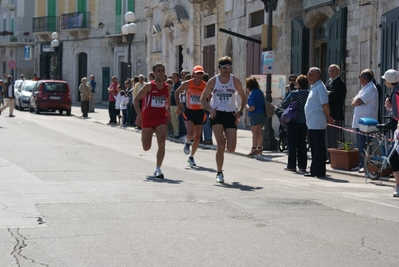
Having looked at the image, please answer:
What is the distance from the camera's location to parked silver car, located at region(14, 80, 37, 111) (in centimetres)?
4156

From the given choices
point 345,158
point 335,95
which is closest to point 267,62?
point 335,95

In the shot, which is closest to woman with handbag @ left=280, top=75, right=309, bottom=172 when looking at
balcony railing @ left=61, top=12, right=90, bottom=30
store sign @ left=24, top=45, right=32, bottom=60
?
balcony railing @ left=61, top=12, right=90, bottom=30

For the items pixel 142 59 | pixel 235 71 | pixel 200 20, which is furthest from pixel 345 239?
pixel 142 59

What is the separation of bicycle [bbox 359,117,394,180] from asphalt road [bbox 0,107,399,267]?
288 millimetres

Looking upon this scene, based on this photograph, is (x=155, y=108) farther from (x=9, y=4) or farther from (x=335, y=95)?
(x=9, y=4)

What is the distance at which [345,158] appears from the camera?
14.9m

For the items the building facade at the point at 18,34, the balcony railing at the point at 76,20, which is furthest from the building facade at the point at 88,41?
the building facade at the point at 18,34

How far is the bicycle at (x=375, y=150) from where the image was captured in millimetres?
13047

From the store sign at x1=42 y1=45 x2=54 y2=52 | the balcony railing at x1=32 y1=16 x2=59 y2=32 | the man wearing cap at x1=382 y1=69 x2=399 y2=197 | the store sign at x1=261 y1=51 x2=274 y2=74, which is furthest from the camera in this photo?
the store sign at x1=42 y1=45 x2=54 y2=52

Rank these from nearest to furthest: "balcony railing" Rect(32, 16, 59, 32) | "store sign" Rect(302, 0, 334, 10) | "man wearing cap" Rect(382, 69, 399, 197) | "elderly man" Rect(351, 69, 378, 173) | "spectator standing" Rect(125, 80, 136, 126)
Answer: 1. "man wearing cap" Rect(382, 69, 399, 197)
2. "elderly man" Rect(351, 69, 378, 173)
3. "store sign" Rect(302, 0, 334, 10)
4. "spectator standing" Rect(125, 80, 136, 126)
5. "balcony railing" Rect(32, 16, 59, 32)

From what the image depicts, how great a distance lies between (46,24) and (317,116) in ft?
152

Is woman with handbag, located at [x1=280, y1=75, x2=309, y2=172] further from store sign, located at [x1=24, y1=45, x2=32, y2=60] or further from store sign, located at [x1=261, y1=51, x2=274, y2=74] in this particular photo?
store sign, located at [x1=24, y1=45, x2=32, y2=60]

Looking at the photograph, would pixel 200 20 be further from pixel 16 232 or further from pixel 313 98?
pixel 16 232

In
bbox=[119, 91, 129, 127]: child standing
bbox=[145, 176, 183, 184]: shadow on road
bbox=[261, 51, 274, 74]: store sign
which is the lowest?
bbox=[145, 176, 183, 184]: shadow on road
